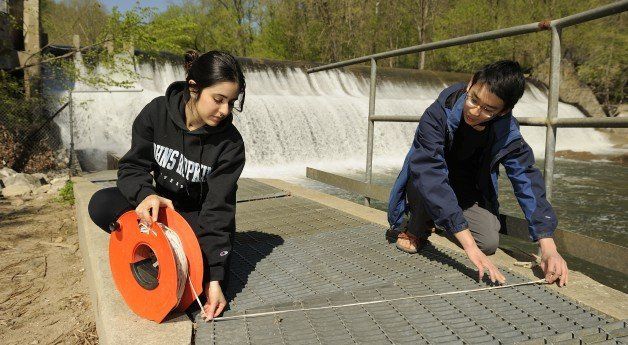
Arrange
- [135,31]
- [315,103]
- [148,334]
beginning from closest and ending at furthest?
[148,334], [135,31], [315,103]

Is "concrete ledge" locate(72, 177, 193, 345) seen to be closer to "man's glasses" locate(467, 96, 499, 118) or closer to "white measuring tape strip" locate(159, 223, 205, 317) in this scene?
"white measuring tape strip" locate(159, 223, 205, 317)

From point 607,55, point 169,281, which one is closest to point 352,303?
point 169,281

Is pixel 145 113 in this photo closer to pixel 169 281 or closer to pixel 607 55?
pixel 169 281

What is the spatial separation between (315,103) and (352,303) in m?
12.2

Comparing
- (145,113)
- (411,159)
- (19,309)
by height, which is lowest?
(19,309)

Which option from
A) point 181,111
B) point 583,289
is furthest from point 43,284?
point 583,289

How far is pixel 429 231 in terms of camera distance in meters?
2.89

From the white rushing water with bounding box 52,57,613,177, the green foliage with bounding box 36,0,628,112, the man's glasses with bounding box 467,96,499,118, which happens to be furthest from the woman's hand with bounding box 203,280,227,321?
the green foliage with bounding box 36,0,628,112

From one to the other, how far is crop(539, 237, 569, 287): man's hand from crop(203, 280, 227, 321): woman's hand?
1449mm

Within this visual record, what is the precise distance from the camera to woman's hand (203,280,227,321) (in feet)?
5.85

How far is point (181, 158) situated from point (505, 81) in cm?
145

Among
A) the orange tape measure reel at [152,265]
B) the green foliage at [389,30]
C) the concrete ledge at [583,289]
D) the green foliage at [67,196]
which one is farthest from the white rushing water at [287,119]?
the green foliage at [389,30]

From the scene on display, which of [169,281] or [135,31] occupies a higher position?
[135,31]

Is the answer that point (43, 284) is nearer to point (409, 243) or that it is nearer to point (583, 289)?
point (409, 243)
